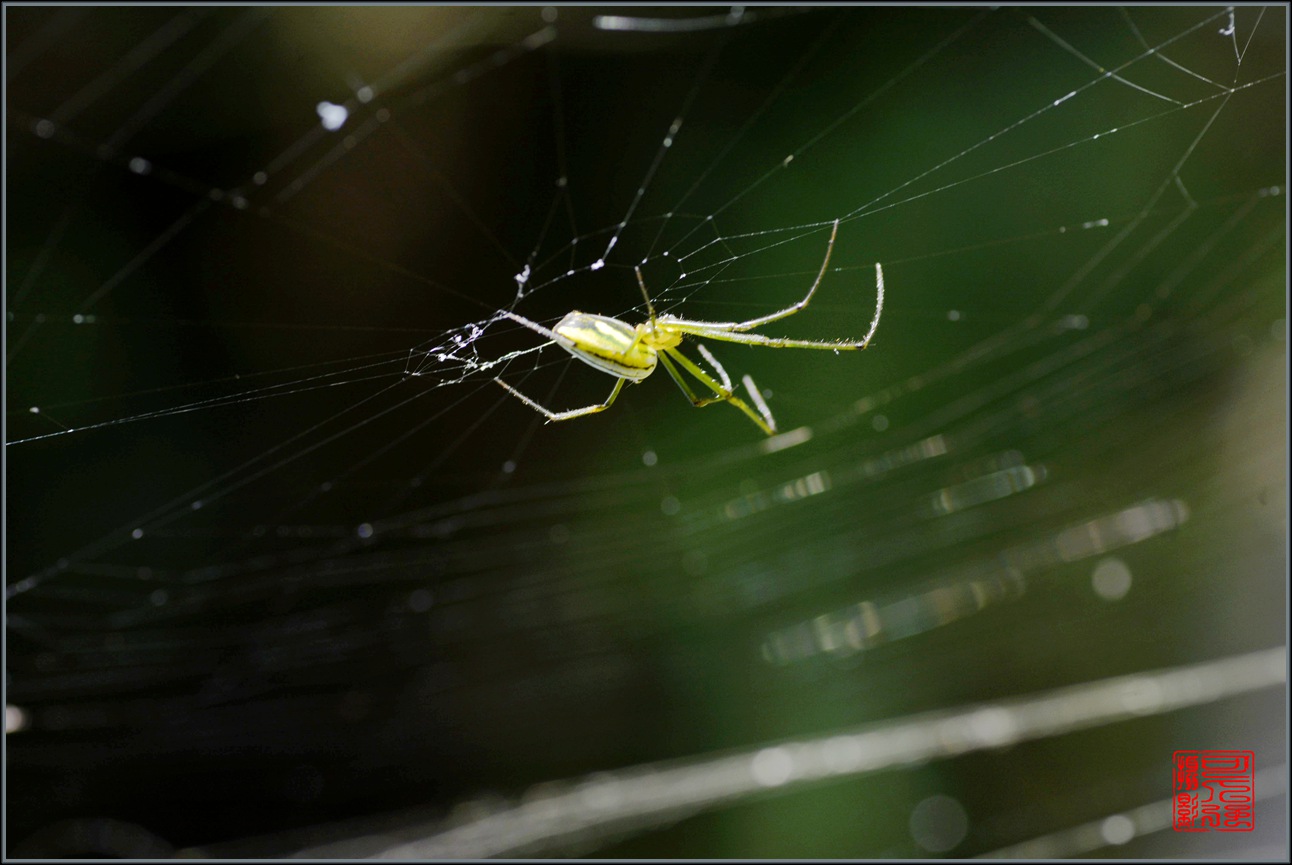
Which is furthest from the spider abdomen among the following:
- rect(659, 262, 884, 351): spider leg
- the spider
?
rect(659, 262, 884, 351): spider leg

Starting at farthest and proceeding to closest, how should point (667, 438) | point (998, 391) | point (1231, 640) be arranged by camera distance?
point (1231, 640) → point (998, 391) → point (667, 438)

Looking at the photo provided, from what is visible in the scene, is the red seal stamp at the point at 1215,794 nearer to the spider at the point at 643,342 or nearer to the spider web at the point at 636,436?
the spider web at the point at 636,436

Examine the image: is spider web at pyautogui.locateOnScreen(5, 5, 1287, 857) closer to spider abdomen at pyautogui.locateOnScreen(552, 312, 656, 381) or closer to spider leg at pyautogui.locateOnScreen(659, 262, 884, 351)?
spider leg at pyautogui.locateOnScreen(659, 262, 884, 351)

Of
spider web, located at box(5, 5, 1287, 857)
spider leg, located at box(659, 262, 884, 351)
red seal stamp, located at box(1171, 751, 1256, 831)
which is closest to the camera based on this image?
spider leg, located at box(659, 262, 884, 351)

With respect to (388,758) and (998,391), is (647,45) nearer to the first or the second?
(998,391)

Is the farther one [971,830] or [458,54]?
[971,830]

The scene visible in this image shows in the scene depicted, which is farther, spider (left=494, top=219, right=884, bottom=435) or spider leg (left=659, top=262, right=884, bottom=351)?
spider leg (left=659, top=262, right=884, bottom=351)

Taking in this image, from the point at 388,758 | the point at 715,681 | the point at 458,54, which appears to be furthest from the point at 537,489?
the point at 458,54
